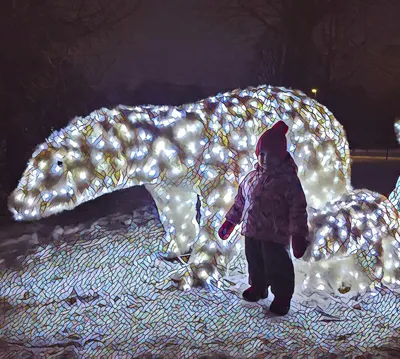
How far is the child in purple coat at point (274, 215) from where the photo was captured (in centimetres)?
338

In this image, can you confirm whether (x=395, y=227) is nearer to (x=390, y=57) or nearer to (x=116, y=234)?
(x=116, y=234)

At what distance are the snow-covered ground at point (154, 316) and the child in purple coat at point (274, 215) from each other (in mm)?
326

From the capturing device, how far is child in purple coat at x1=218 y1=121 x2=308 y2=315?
3.38 metres

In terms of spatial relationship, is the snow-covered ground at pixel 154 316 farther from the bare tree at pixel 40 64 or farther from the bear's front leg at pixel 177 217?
the bare tree at pixel 40 64

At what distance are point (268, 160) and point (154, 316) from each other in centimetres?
148

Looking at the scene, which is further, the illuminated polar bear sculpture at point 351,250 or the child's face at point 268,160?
the illuminated polar bear sculpture at point 351,250

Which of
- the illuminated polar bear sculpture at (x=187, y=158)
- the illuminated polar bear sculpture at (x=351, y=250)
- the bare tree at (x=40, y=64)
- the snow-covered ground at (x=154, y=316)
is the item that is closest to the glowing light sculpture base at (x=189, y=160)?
the illuminated polar bear sculpture at (x=187, y=158)

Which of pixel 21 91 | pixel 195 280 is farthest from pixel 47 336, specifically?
pixel 21 91

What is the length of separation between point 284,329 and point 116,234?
2553mm

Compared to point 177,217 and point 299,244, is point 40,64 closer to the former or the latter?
point 177,217

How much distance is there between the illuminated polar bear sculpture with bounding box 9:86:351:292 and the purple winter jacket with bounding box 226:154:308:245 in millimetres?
545

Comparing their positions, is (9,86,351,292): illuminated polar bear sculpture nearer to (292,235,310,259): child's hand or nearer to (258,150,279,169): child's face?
(258,150,279,169): child's face

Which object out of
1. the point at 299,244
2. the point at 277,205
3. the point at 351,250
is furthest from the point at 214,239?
the point at 351,250

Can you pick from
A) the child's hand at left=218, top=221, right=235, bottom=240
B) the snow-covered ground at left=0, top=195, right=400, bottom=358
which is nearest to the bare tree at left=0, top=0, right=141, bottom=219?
the snow-covered ground at left=0, top=195, right=400, bottom=358
